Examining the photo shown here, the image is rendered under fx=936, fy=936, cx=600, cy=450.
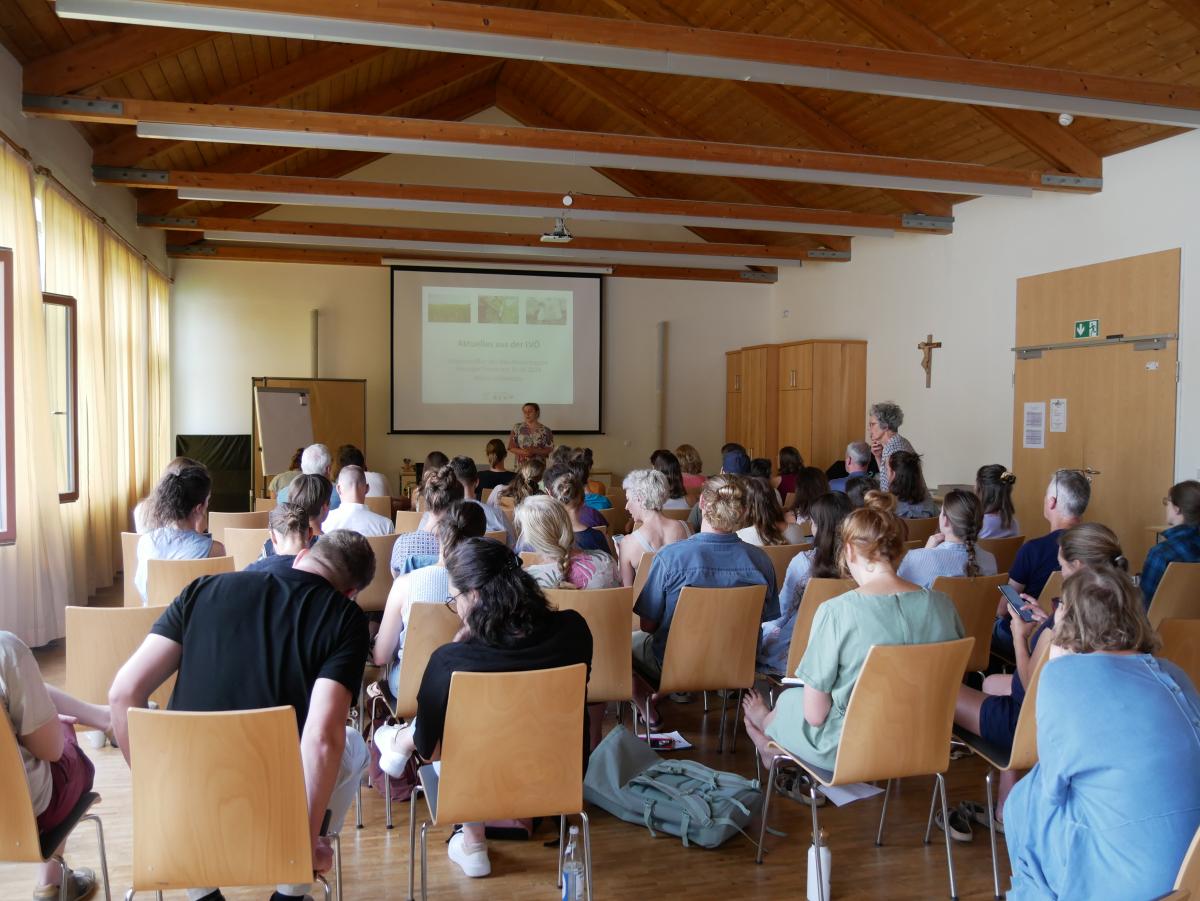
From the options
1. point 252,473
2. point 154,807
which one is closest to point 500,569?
point 154,807

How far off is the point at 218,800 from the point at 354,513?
10.3 feet

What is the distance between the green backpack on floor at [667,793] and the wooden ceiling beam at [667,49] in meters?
3.77

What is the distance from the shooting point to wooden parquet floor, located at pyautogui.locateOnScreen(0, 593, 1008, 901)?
117 inches

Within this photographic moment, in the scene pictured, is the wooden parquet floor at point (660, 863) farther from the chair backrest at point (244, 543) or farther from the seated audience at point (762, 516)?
the chair backrest at point (244, 543)

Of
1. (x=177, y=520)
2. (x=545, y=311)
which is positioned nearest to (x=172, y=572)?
(x=177, y=520)

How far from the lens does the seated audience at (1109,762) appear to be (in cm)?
186

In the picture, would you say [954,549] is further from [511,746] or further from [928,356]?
[928,356]

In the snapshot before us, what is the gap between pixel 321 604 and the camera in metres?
2.35

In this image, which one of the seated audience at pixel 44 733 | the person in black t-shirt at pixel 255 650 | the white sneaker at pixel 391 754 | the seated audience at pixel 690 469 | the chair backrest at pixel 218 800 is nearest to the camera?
the chair backrest at pixel 218 800

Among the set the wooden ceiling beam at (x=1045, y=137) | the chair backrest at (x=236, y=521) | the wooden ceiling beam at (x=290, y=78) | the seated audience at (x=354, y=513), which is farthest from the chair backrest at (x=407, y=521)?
the wooden ceiling beam at (x=1045, y=137)

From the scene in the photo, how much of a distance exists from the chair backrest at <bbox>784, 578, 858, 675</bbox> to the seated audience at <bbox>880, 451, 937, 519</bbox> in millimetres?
2449

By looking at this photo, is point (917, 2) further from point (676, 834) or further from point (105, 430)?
point (105, 430)

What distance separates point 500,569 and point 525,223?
10.4 m

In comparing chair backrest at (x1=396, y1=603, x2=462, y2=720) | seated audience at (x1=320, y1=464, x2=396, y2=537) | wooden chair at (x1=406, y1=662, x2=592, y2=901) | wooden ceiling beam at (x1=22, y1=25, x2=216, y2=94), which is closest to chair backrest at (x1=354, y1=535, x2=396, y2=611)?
seated audience at (x1=320, y1=464, x2=396, y2=537)
